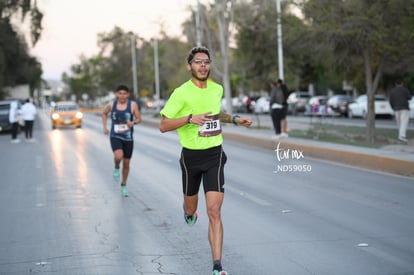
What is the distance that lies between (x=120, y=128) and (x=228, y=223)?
3680 mm

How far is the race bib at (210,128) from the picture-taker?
244 inches

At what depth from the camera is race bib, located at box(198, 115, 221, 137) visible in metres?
6.20

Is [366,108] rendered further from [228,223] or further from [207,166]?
[207,166]

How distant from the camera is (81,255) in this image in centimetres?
718

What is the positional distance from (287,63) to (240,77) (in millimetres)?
13625

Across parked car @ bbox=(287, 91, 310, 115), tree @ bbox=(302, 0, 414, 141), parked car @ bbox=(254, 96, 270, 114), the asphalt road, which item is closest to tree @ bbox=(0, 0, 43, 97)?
parked car @ bbox=(254, 96, 270, 114)

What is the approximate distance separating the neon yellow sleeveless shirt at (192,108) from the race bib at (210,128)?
29mm

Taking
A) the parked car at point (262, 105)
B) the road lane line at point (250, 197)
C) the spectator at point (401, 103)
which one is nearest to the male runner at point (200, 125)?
the road lane line at point (250, 197)

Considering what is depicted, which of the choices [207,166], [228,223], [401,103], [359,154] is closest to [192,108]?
[207,166]

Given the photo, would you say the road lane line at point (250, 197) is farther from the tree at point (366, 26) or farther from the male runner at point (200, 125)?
the tree at point (366, 26)

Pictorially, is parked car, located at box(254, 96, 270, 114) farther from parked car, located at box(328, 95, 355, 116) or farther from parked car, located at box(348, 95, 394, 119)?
parked car, located at box(348, 95, 394, 119)

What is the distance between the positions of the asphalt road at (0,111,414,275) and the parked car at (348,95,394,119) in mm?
23353

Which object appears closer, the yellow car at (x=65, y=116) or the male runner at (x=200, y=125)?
the male runner at (x=200, y=125)

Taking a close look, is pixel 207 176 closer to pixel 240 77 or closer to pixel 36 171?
pixel 36 171
